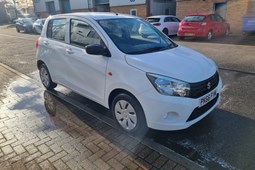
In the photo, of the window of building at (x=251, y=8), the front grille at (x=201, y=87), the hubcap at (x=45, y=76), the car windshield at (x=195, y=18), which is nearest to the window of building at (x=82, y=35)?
the hubcap at (x=45, y=76)

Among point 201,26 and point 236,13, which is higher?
point 236,13

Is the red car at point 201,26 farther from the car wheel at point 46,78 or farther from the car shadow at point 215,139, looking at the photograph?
the car wheel at point 46,78

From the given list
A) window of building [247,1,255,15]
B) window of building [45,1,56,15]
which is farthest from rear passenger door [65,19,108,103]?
window of building [45,1,56,15]

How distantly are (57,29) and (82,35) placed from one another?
1.01 metres

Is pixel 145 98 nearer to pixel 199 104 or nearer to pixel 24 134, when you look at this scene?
pixel 199 104

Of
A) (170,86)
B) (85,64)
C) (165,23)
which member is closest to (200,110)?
(170,86)

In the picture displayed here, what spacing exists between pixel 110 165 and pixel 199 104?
4.67ft

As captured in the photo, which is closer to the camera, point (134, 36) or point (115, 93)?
point (115, 93)

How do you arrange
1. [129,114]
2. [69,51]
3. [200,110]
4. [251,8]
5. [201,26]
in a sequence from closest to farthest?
1. [200,110]
2. [129,114]
3. [69,51]
4. [201,26]
5. [251,8]

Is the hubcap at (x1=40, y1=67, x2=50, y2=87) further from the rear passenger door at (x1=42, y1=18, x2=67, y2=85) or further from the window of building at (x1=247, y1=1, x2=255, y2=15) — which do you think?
the window of building at (x1=247, y1=1, x2=255, y2=15)

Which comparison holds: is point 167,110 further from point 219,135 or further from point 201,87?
point 219,135

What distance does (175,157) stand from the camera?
2805mm

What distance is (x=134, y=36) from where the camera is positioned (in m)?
3.74

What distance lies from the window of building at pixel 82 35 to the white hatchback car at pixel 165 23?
35.0ft
